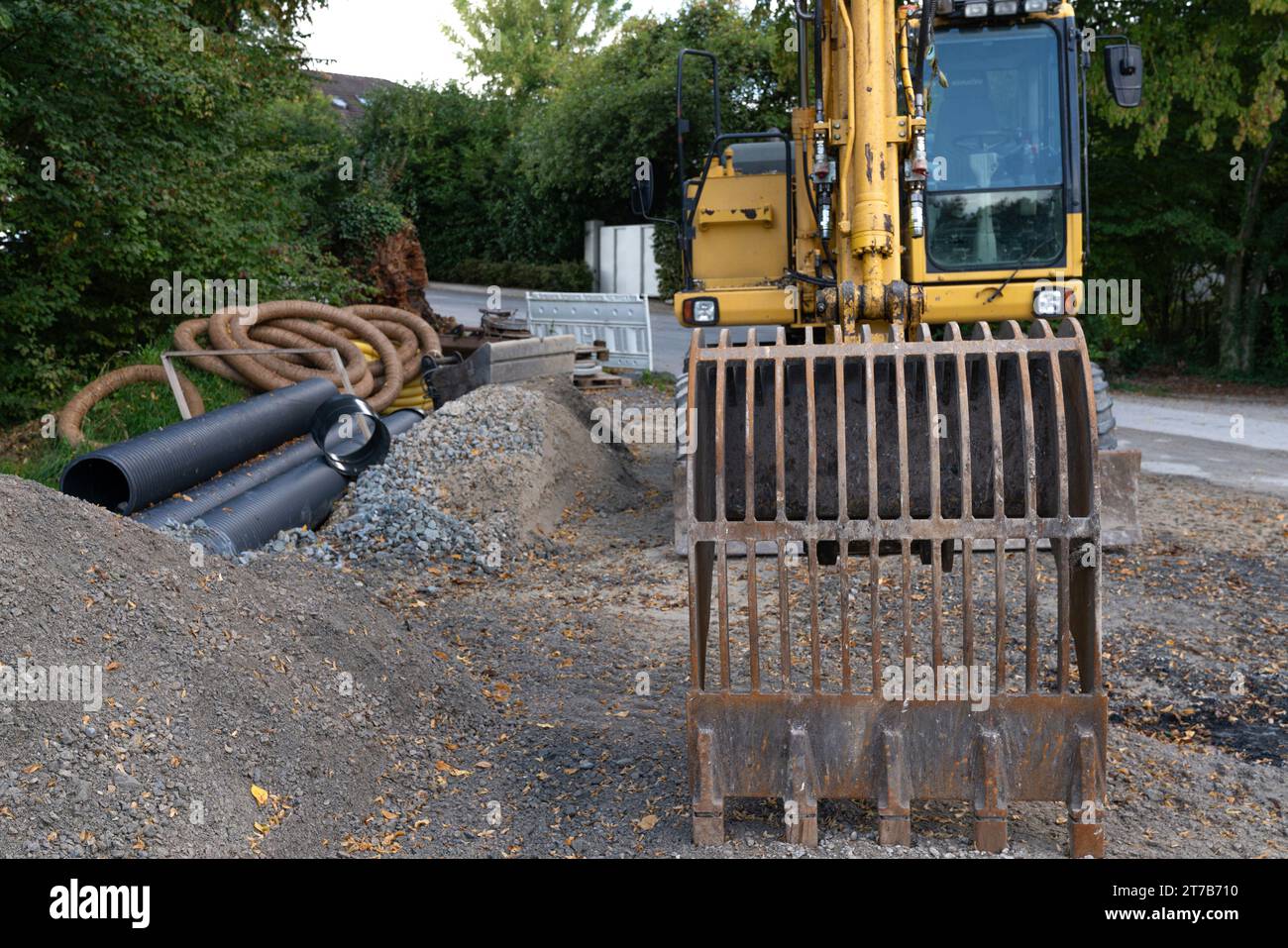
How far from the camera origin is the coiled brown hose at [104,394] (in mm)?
10578

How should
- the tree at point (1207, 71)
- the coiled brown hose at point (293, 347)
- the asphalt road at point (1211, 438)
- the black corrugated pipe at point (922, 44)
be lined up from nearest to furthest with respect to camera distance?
the black corrugated pipe at point (922, 44) < the asphalt road at point (1211, 438) < the coiled brown hose at point (293, 347) < the tree at point (1207, 71)

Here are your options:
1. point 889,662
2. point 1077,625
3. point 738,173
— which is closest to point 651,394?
point 738,173

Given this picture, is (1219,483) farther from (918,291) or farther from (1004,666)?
(1004,666)

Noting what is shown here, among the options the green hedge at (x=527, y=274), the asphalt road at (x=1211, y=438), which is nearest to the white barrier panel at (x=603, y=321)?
the asphalt road at (x=1211, y=438)

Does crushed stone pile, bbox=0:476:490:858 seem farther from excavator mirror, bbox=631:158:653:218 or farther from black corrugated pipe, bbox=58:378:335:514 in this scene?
Answer: excavator mirror, bbox=631:158:653:218

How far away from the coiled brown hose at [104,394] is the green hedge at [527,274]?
770 inches

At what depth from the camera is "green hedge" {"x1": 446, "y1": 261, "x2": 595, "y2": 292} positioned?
103 feet

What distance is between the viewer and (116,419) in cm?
1131

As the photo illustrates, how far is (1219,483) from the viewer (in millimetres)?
10875

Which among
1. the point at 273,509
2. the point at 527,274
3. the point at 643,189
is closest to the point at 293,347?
the point at 273,509

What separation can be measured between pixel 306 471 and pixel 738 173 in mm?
3808

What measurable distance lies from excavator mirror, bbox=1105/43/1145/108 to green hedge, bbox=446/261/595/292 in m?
23.7

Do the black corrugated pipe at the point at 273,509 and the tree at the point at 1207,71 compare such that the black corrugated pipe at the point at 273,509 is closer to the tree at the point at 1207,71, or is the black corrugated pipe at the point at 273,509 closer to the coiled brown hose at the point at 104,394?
the coiled brown hose at the point at 104,394

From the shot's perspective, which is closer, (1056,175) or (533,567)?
(1056,175)
